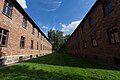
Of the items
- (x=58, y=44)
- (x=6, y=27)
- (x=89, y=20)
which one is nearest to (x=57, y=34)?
(x=58, y=44)

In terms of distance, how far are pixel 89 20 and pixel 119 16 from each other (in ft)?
23.5

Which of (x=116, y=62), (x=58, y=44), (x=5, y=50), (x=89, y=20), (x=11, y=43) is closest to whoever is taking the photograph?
(x=116, y=62)

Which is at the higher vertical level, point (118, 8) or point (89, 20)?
point (89, 20)

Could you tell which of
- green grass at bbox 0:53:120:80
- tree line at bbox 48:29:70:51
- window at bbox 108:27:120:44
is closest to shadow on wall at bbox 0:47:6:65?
green grass at bbox 0:53:120:80

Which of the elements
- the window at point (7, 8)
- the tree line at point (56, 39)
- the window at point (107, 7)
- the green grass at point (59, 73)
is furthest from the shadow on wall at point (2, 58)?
the tree line at point (56, 39)

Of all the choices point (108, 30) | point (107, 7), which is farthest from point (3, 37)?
point (107, 7)

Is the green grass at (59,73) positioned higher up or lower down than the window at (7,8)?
lower down

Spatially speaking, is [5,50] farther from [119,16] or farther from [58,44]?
[58,44]

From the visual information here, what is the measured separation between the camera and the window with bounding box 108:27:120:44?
8.38 meters

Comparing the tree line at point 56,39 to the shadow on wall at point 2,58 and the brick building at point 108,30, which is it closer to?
the brick building at point 108,30

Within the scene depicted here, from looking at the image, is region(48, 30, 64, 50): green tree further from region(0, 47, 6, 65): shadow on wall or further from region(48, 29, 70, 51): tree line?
region(0, 47, 6, 65): shadow on wall

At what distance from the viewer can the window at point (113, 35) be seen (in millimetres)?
8379

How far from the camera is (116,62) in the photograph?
332 inches

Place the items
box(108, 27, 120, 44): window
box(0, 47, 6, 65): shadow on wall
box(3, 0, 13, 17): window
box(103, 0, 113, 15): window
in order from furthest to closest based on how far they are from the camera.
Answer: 1. box(3, 0, 13, 17): window
2. box(103, 0, 113, 15): window
3. box(0, 47, 6, 65): shadow on wall
4. box(108, 27, 120, 44): window
